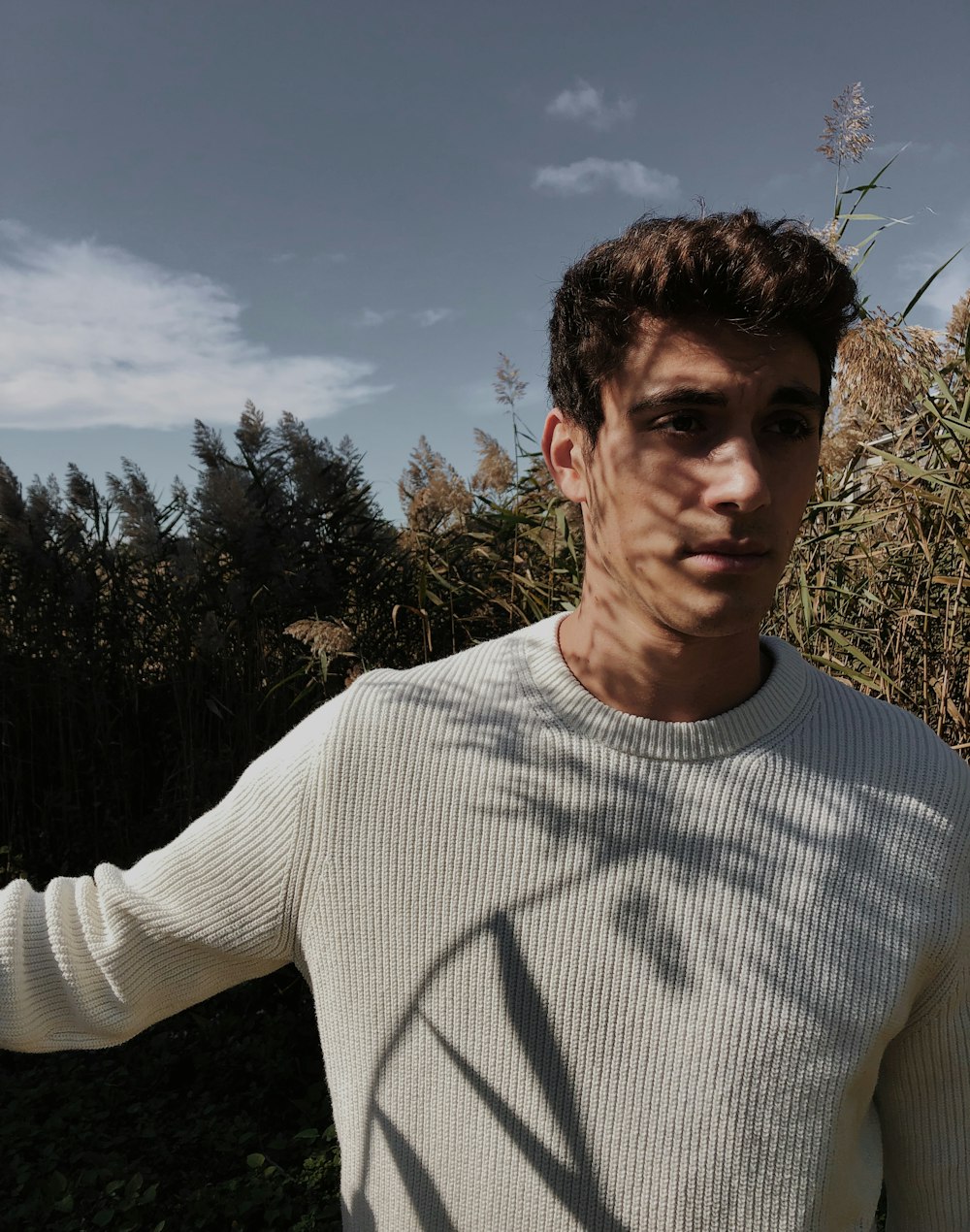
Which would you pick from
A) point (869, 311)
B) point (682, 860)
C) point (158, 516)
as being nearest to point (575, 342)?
point (682, 860)

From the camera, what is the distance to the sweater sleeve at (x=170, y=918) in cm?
121

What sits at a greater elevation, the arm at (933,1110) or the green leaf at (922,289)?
the green leaf at (922,289)

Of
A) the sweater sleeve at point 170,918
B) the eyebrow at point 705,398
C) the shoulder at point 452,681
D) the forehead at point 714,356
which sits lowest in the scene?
the sweater sleeve at point 170,918

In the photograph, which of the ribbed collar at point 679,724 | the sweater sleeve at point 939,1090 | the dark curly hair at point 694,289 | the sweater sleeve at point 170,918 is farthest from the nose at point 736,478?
the sweater sleeve at point 170,918

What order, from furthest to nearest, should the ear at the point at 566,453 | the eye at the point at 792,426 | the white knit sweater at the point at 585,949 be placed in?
the ear at the point at 566,453 → the eye at the point at 792,426 → the white knit sweater at the point at 585,949

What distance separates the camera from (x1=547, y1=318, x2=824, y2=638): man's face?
1230 mm

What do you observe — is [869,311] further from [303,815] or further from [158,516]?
[158,516]

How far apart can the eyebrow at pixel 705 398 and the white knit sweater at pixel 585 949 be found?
0.38 m

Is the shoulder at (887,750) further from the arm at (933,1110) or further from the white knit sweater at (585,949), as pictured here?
the arm at (933,1110)

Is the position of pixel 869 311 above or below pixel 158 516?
above

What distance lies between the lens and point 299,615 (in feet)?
12.0

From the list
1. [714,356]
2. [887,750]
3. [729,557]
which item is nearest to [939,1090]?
[887,750]

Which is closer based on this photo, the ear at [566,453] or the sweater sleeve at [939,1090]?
the sweater sleeve at [939,1090]

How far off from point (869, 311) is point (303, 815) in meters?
2.03
